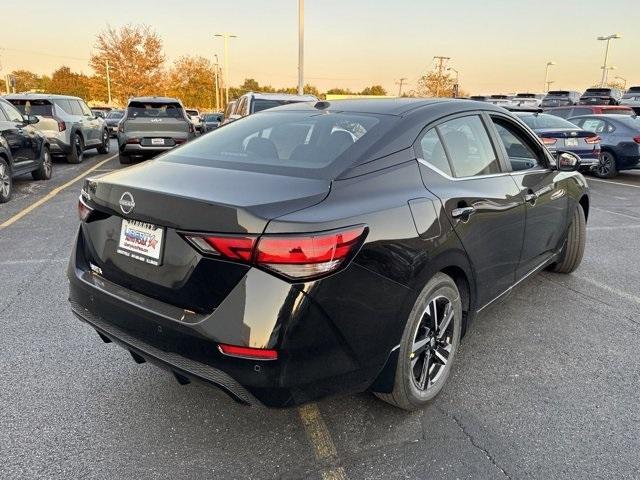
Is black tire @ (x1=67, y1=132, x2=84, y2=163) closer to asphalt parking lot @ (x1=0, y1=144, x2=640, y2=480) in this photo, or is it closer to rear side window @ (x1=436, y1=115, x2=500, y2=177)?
asphalt parking lot @ (x1=0, y1=144, x2=640, y2=480)

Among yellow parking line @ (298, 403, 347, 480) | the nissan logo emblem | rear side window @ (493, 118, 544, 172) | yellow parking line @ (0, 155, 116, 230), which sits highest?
rear side window @ (493, 118, 544, 172)

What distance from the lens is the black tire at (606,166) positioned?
38.7 ft

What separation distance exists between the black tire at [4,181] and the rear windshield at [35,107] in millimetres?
4491

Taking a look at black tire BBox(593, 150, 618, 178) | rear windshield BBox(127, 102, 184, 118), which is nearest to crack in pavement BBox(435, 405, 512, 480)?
black tire BBox(593, 150, 618, 178)

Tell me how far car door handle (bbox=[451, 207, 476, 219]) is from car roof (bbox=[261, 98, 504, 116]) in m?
0.62

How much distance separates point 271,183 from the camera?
222 cm

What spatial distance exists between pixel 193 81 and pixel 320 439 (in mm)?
63951

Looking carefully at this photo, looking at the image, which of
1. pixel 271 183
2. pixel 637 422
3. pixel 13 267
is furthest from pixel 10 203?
pixel 637 422

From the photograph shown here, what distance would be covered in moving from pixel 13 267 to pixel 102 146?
1167 centimetres

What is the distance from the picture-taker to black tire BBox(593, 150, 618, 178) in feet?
38.7

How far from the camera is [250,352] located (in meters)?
1.93

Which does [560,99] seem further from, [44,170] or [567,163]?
[567,163]

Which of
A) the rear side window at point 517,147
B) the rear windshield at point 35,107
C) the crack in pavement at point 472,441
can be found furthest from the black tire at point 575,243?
the rear windshield at point 35,107

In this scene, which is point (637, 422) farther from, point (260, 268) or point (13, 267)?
point (13, 267)
